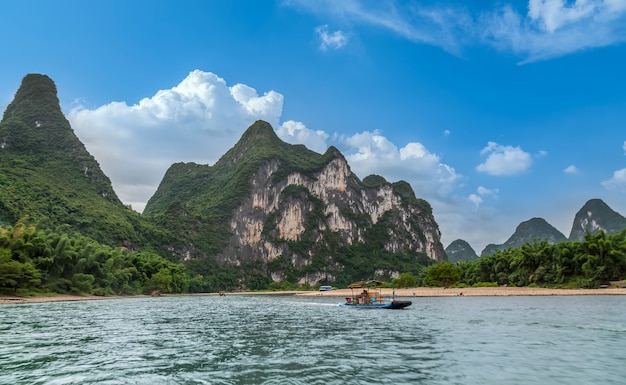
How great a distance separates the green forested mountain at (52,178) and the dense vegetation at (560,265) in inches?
3733

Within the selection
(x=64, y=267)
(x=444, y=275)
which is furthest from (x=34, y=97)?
(x=444, y=275)

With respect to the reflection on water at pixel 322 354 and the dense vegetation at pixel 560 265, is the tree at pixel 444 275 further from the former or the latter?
the reflection on water at pixel 322 354

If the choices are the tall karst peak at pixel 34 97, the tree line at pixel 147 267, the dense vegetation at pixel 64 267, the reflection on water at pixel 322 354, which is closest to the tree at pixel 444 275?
the tree line at pixel 147 267

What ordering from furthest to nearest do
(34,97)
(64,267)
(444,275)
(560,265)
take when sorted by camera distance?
(34,97) < (444,275) < (560,265) < (64,267)

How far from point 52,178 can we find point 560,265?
139 meters

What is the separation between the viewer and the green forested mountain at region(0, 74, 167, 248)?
355ft

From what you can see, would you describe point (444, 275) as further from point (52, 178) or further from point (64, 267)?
point (52, 178)

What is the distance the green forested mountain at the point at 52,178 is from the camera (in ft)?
355

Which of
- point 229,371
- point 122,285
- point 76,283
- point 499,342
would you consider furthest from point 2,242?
point 499,342

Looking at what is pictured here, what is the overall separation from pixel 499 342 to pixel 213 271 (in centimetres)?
15768

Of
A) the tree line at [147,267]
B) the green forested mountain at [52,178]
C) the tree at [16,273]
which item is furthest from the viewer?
the green forested mountain at [52,178]

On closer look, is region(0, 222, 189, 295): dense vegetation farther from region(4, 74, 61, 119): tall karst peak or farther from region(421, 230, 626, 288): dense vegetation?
region(4, 74, 61, 119): tall karst peak

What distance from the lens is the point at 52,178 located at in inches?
5202

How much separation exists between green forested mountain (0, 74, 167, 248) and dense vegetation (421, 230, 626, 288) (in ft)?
311
